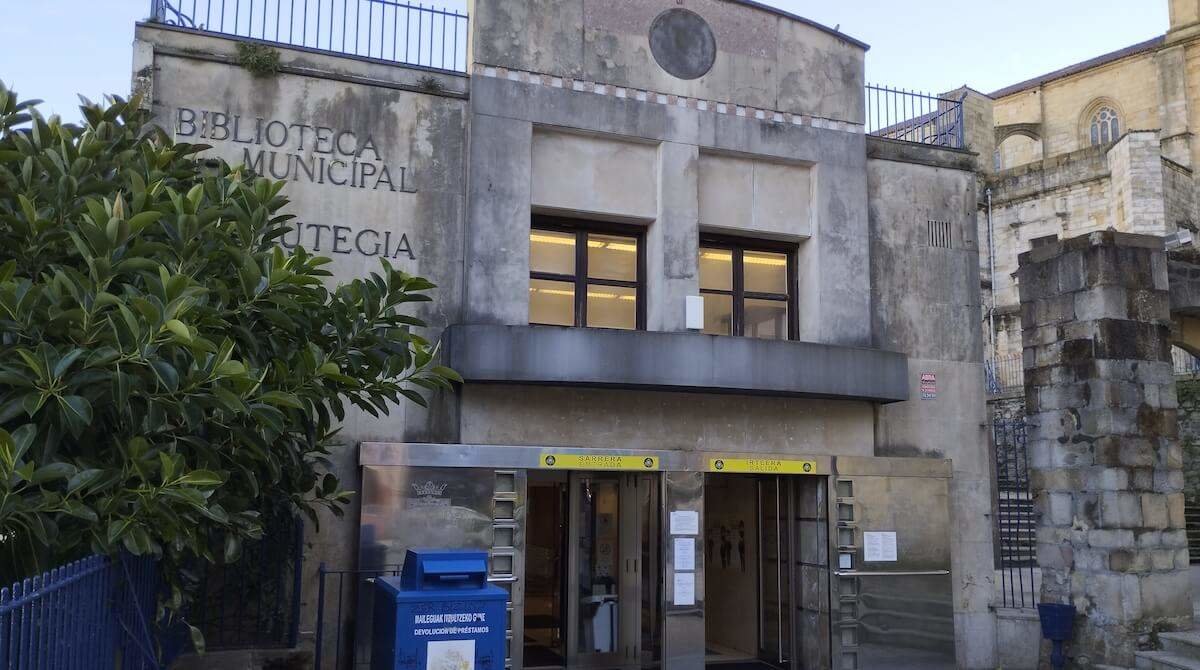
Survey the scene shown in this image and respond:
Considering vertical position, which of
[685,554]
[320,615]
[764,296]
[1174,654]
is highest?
[764,296]

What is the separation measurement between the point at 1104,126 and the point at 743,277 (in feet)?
165

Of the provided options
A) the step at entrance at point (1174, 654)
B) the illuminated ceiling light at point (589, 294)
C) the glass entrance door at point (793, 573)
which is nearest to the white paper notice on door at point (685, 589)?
the glass entrance door at point (793, 573)

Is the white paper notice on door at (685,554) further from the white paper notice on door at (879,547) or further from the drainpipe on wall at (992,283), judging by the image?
the drainpipe on wall at (992,283)

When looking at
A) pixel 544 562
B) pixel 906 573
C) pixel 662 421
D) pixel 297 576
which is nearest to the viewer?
pixel 297 576

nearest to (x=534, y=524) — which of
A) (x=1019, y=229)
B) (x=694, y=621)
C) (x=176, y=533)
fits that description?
(x=694, y=621)

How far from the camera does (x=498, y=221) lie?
39.4ft

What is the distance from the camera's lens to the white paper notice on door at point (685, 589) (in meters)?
12.3

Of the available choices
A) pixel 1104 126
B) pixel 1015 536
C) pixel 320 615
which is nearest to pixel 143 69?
pixel 320 615

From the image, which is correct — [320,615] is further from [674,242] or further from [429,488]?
[674,242]

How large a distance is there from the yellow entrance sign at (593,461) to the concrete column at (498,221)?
1615 mm

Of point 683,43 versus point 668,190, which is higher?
point 683,43

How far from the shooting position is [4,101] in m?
7.43

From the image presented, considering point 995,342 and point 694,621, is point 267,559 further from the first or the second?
point 995,342

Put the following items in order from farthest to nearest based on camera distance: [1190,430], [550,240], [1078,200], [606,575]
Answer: [1078,200], [1190,430], [606,575], [550,240]
